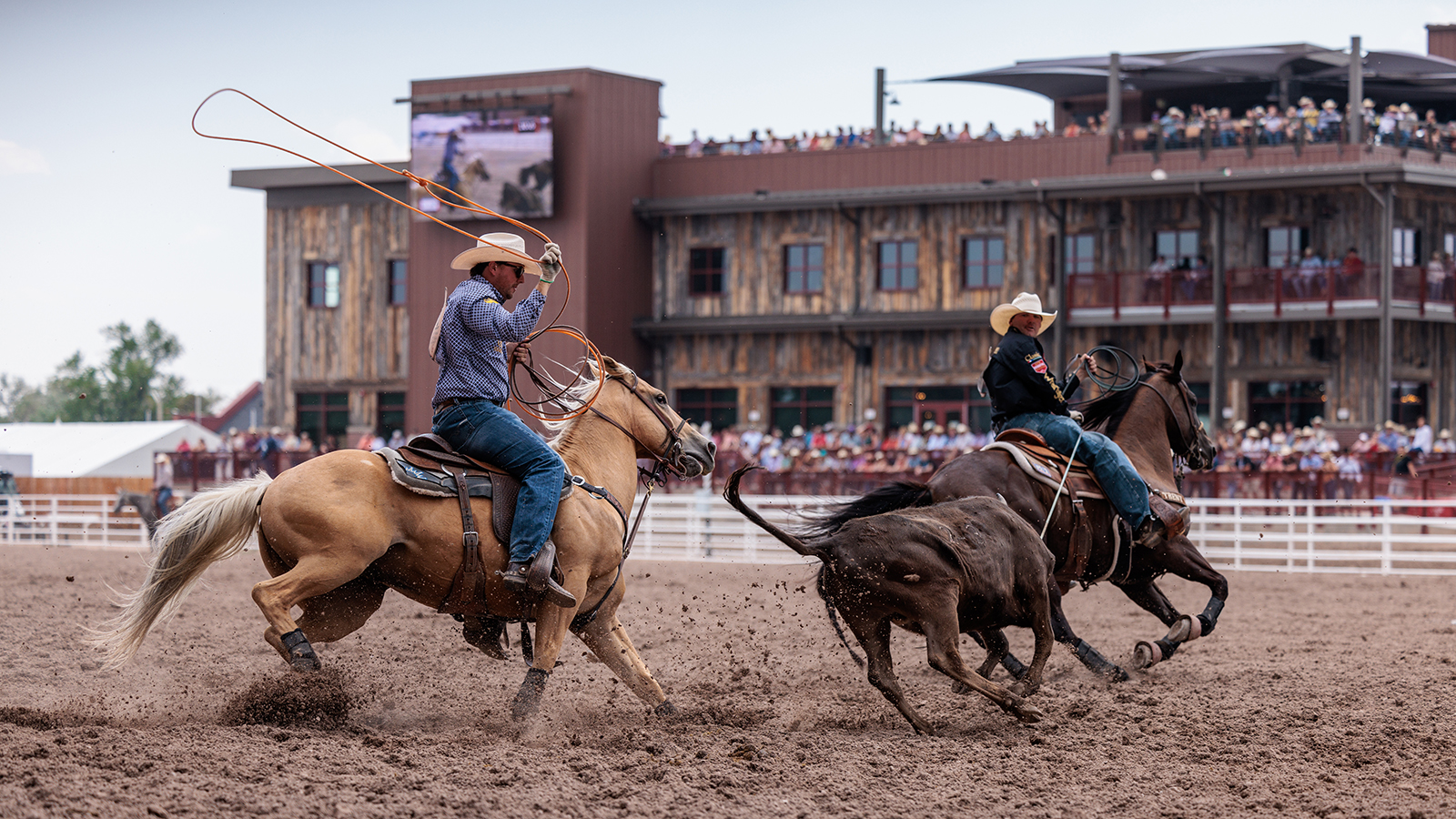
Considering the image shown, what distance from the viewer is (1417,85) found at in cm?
3150

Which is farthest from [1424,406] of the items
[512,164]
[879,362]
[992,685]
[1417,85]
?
[992,685]

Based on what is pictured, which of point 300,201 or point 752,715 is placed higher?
point 300,201

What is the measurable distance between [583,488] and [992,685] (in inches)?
84.4

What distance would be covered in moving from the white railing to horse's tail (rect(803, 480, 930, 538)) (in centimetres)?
1840

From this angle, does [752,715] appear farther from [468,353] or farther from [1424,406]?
[1424,406]

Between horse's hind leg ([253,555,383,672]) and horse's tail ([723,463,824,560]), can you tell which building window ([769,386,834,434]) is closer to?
horse's tail ([723,463,824,560])

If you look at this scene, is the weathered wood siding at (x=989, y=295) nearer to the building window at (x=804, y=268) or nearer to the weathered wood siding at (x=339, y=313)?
the building window at (x=804, y=268)

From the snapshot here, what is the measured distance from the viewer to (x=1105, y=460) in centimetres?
785

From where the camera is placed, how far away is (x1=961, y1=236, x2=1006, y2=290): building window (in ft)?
94.6

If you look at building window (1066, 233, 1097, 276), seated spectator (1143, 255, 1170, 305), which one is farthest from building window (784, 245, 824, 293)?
seated spectator (1143, 255, 1170, 305)

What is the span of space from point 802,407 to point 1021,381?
22.1 metres

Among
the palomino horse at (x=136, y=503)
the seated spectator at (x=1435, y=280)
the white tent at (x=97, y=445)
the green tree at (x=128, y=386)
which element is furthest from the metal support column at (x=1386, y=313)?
the green tree at (x=128, y=386)

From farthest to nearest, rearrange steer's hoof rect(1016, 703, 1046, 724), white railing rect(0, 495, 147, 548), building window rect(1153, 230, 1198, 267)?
1. building window rect(1153, 230, 1198, 267)
2. white railing rect(0, 495, 147, 548)
3. steer's hoof rect(1016, 703, 1046, 724)

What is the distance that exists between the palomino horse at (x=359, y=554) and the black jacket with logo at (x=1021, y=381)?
99.0 inches
